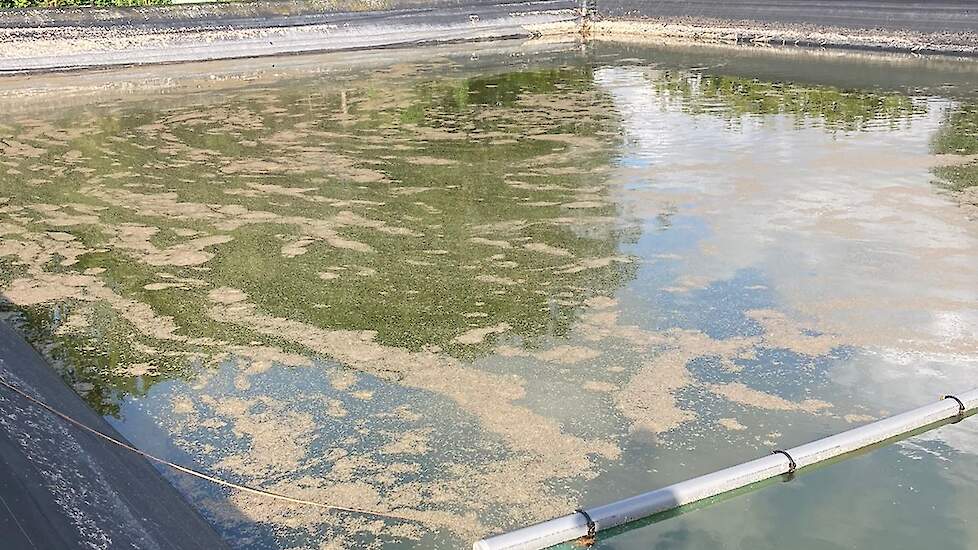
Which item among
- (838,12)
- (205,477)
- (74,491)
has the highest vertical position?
(838,12)

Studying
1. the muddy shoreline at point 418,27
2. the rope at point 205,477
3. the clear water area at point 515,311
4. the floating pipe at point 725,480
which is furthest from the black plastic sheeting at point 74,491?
the muddy shoreline at point 418,27

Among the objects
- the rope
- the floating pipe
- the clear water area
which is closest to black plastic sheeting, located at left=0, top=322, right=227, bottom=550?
the rope

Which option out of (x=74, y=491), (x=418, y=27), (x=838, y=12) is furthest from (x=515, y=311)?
(x=418, y=27)

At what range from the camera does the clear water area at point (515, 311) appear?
6.95ft

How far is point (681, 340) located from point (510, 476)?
0.95 m

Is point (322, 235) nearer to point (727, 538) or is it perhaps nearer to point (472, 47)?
point (727, 538)

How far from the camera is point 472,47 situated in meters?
12.3

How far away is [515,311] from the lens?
3170 millimetres

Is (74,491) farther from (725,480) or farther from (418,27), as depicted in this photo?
(418,27)

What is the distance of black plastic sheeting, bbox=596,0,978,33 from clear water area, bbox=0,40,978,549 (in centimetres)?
363

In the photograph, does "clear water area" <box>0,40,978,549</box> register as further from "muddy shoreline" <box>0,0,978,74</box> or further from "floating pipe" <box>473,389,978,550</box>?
"muddy shoreline" <box>0,0,978,74</box>

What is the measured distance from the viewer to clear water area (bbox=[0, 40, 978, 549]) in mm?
2117

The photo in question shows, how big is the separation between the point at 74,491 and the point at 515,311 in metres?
1.75

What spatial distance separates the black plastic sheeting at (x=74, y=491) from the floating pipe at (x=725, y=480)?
24.5 inches
